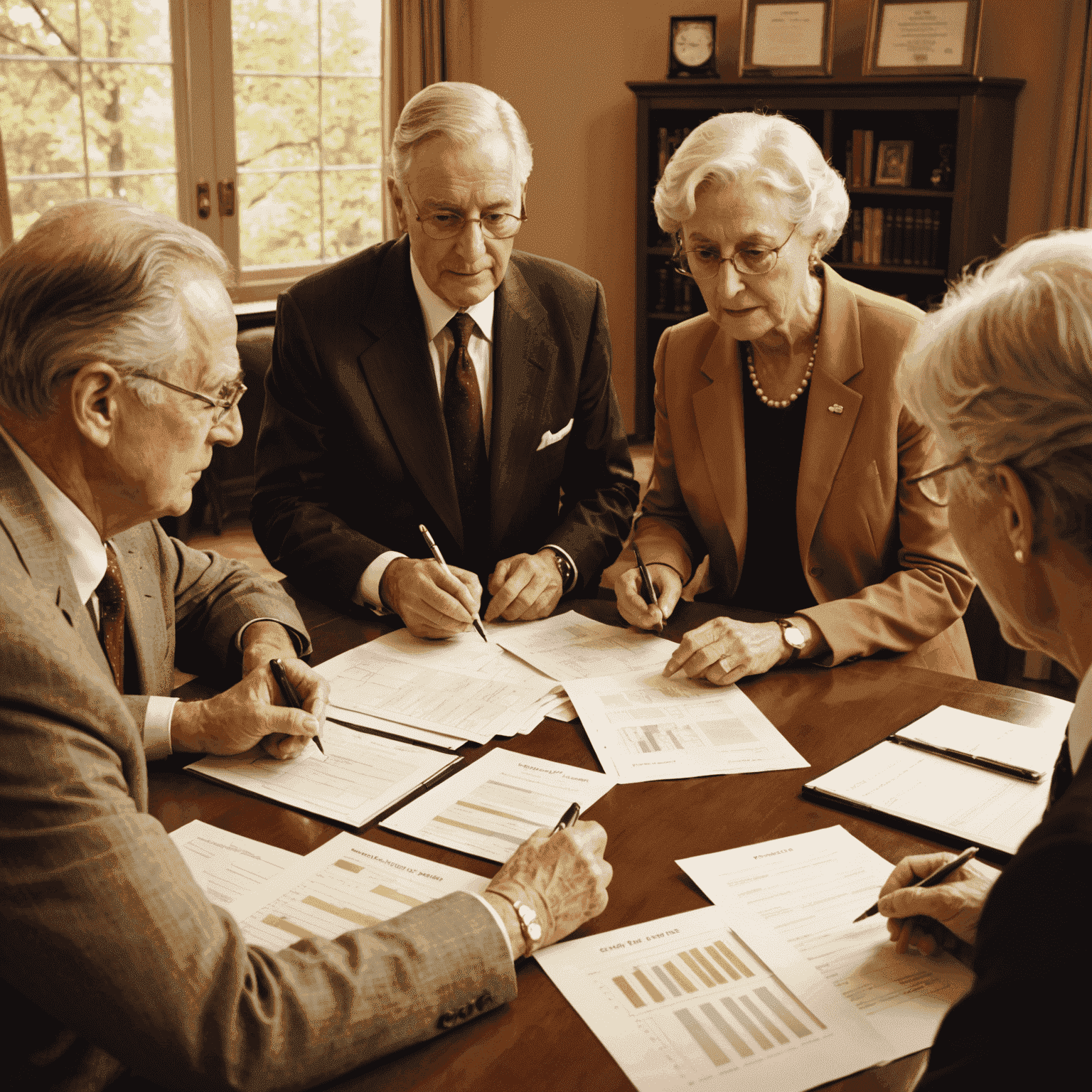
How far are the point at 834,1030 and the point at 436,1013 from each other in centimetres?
38

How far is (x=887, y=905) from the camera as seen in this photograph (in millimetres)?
1233

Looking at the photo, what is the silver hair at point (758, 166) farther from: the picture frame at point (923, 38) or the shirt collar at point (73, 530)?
the picture frame at point (923, 38)

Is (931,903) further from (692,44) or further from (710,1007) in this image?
(692,44)

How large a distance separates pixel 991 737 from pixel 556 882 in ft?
2.54

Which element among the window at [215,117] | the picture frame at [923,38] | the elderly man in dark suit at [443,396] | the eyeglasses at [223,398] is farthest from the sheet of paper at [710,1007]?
the window at [215,117]

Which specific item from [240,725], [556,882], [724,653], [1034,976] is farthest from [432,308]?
[1034,976]

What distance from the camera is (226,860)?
1380mm

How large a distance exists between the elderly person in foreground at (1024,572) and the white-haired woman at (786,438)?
2.37 ft

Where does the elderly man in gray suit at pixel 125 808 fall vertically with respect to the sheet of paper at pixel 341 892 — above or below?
above

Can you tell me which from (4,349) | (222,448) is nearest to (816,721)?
(4,349)

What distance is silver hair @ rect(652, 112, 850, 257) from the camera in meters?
2.13

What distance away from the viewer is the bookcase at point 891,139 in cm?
509

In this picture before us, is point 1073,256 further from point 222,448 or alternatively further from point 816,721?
point 222,448

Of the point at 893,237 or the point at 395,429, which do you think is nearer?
the point at 395,429
